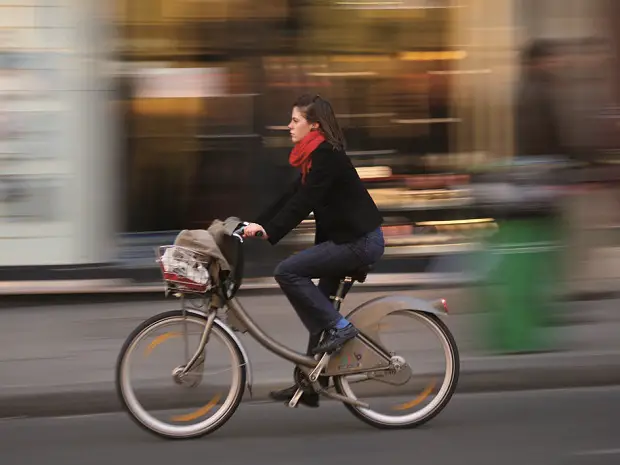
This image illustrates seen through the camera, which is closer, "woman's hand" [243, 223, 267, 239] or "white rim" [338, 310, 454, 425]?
"woman's hand" [243, 223, 267, 239]

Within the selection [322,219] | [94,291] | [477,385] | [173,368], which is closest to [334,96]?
[94,291]

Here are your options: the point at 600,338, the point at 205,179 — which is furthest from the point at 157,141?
the point at 600,338

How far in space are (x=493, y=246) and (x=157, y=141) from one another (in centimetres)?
346

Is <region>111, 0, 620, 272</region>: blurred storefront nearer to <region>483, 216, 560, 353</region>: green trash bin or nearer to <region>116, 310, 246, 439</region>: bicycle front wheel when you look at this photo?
<region>483, 216, 560, 353</region>: green trash bin

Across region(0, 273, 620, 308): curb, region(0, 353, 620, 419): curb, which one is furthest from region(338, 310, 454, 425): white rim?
region(0, 273, 620, 308): curb

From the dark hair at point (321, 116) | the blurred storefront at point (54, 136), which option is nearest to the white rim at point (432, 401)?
the dark hair at point (321, 116)

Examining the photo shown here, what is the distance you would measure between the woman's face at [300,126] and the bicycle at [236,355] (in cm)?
54

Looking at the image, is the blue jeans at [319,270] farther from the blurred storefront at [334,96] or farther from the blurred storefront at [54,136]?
the blurred storefront at [54,136]

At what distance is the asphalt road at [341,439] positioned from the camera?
4918 millimetres

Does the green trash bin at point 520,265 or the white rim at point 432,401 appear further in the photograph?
the green trash bin at point 520,265

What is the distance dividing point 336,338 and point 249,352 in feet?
4.95

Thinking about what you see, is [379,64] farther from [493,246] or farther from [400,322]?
[400,322]

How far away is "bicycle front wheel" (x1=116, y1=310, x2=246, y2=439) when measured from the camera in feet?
16.7

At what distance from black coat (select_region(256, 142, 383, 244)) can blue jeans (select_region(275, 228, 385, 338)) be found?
0.06 meters
